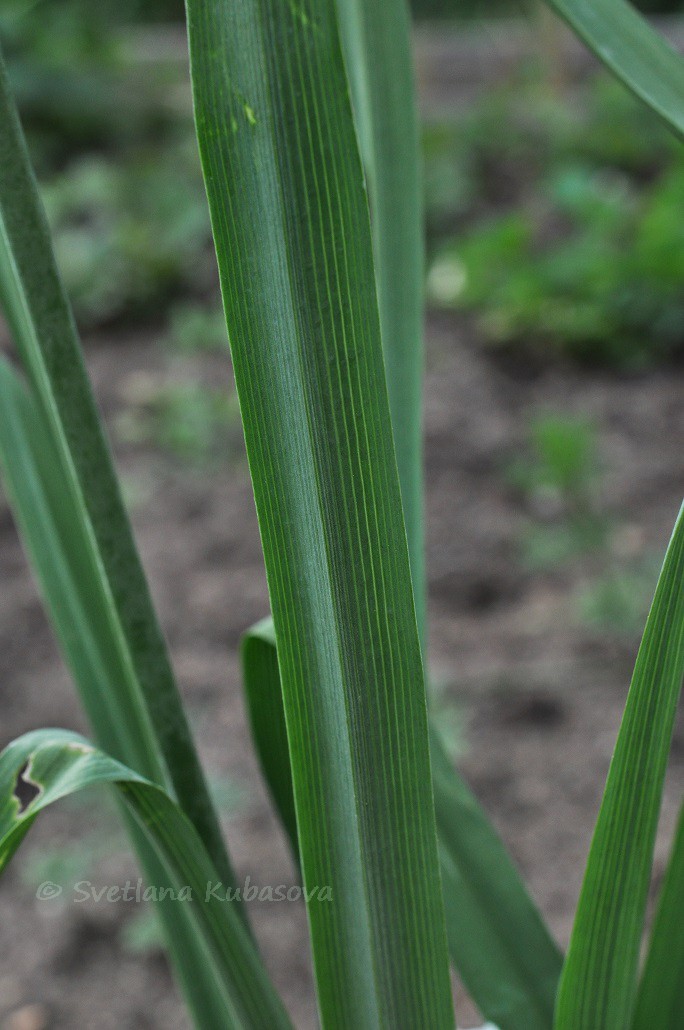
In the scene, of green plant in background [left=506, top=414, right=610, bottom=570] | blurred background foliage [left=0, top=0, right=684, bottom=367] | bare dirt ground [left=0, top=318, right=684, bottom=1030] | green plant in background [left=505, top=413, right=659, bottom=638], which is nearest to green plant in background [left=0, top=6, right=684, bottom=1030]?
bare dirt ground [left=0, top=318, right=684, bottom=1030]

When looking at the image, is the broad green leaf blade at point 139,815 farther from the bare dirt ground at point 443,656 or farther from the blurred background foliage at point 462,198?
the blurred background foliage at point 462,198

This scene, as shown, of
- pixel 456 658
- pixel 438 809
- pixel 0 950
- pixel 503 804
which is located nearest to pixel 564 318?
pixel 456 658

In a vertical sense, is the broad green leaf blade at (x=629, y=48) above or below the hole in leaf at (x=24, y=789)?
above

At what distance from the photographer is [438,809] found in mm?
491

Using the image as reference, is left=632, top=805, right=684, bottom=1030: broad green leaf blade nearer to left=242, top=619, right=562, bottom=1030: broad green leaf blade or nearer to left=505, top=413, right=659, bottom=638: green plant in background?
left=242, top=619, right=562, bottom=1030: broad green leaf blade

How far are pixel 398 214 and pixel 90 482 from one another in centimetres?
19

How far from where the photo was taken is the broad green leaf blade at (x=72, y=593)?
1.57 ft

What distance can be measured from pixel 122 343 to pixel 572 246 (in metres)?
0.98

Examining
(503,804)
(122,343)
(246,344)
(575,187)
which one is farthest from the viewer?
(122,343)

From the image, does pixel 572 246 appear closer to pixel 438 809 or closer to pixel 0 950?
pixel 0 950

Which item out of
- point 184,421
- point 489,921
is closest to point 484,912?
point 489,921

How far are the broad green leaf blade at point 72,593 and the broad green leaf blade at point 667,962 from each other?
193 mm

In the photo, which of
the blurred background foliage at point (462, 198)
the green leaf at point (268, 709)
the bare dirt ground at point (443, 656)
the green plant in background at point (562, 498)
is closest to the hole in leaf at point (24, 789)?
the green leaf at point (268, 709)

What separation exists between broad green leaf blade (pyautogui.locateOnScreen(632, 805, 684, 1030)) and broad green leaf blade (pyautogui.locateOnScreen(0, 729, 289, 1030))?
161mm
